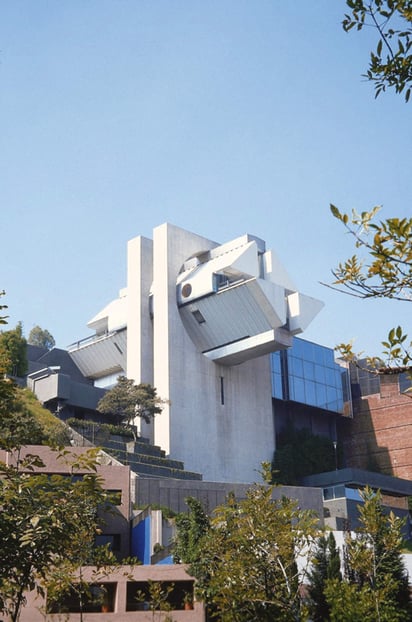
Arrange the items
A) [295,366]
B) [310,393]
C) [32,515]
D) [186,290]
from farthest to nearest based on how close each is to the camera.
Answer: [310,393] < [295,366] < [186,290] < [32,515]

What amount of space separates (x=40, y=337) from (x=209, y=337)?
41001 millimetres

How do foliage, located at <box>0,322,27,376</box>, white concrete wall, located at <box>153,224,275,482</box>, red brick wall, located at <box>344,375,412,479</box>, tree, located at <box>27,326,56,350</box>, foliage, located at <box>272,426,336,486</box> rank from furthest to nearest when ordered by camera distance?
tree, located at <box>27,326,56,350</box> < red brick wall, located at <box>344,375,412,479</box> < foliage, located at <box>272,426,336,486</box> < foliage, located at <box>0,322,27,376</box> < white concrete wall, located at <box>153,224,275,482</box>

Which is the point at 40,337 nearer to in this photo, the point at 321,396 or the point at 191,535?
the point at 321,396

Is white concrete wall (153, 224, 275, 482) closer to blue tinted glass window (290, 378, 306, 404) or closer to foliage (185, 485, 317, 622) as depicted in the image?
blue tinted glass window (290, 378, 306, 404)

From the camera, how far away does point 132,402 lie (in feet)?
165

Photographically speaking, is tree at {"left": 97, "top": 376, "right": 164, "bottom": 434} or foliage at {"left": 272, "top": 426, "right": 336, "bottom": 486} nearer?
tree at {"left": 97, "top": 376, "right": 164, "bottom": 434}

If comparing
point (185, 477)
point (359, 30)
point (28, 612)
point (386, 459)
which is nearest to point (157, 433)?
point (185, 477)

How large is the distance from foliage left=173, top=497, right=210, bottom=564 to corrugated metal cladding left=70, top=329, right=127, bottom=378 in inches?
1178

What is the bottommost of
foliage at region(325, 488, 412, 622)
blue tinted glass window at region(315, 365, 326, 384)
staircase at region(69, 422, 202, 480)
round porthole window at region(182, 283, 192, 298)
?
foliage at region(325, 488, 412, 622)

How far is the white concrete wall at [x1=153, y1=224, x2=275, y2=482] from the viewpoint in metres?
54.0

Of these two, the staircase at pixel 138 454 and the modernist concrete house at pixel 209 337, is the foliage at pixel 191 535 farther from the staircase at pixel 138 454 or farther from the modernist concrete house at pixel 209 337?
the modernist concrete house at pixel 209 337

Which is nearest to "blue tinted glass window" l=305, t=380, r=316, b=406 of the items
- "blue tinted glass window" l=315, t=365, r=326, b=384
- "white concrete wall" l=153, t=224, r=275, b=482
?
"blue tinted glass window" l=315, t=365, r=326, b=384

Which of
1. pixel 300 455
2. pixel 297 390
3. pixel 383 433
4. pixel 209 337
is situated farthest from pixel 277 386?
pixel 383 433

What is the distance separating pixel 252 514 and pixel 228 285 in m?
35.9
